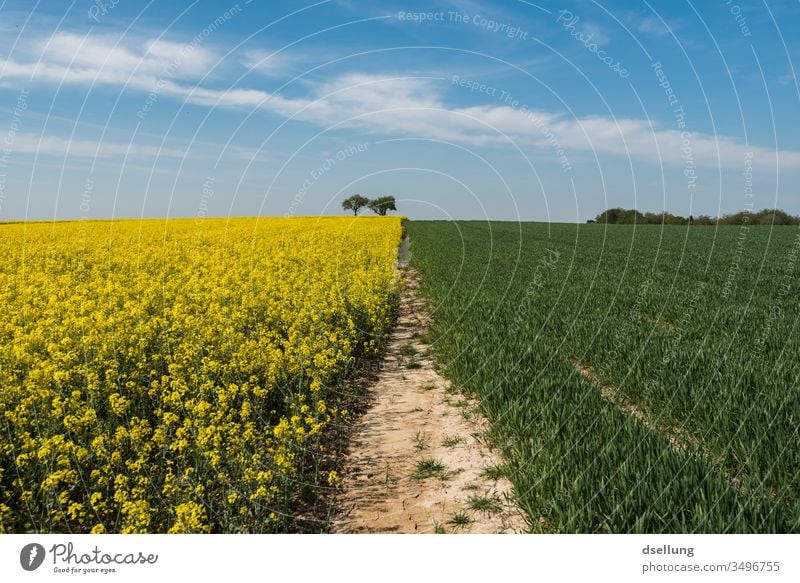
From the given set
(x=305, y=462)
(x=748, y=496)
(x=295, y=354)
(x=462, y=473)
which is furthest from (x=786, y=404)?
(x=295, y=354)

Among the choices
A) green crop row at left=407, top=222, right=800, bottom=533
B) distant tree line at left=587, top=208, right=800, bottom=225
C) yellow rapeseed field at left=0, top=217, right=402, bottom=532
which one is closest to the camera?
green crop row at left=407, top=222, right=800, bottom=533

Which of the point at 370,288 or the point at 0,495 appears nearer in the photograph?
the point at 0,495

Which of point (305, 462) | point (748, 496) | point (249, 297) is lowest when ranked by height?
point (305, 462)

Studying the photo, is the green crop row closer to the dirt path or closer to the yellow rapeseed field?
the dirt path

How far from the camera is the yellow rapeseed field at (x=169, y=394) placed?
5340 mm

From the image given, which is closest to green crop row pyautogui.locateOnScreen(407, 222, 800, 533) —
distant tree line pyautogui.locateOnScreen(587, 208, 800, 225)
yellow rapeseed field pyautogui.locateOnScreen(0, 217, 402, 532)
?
yellow rapeseed field pyautogui.locateOnScreen(0, 217, 402, 532)

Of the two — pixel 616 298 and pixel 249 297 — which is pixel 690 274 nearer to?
pixel 616 298

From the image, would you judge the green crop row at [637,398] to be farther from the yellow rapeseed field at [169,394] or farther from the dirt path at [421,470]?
the yellow rapeseed field at [169,394]

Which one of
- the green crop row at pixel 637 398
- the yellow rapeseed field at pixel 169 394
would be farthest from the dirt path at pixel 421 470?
the yellow rapeseed field at pixel 169 394

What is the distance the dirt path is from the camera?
5.40m

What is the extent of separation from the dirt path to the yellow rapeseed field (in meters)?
0.58

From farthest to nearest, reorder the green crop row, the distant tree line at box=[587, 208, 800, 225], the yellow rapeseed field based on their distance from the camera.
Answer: the distant tree line at box=[587, 208, 800, 225] < the yellow rapeseed field < the green crop row

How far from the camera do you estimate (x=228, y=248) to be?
2520cm

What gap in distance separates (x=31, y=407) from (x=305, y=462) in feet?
11.2
